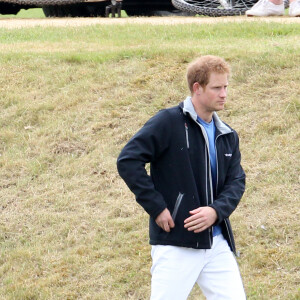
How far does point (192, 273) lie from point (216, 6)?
9.88 meters

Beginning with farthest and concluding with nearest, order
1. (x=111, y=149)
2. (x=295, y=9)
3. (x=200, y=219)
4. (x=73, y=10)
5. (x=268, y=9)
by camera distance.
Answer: (x=73, y=10), (x=268, y=9), (x=295, y=9), (x=111, y=149), (x=200, y=219)

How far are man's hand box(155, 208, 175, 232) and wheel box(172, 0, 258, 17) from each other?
913cm

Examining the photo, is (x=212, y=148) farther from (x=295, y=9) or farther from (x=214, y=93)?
(x=295, y=9)

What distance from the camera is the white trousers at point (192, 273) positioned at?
13.5 ft

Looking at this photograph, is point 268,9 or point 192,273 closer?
point 192,273

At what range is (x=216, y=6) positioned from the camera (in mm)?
13461

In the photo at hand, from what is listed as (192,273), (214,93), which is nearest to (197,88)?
(214,93)

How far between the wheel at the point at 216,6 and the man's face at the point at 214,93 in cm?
879

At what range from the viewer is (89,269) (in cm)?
621

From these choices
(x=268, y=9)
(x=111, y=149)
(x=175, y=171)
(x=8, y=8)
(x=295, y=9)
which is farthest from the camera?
(x=8, y=8)

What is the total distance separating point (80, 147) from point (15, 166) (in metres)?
0.68

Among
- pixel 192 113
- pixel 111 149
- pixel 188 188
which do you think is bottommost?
pixel 111 149

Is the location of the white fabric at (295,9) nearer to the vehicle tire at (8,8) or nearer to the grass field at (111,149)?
the grass field at (111,149)

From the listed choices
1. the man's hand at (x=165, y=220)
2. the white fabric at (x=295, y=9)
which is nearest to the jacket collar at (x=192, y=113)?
the man's hand at (x=165, y=220)
